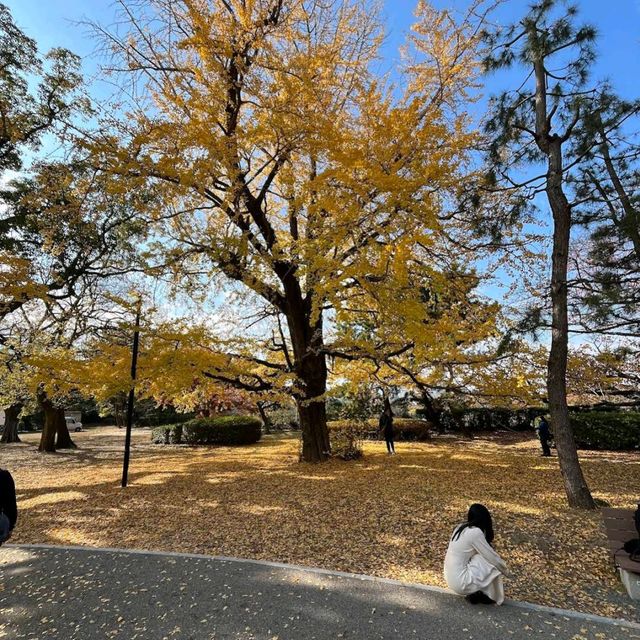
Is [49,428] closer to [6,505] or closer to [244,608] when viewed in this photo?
[6,505]

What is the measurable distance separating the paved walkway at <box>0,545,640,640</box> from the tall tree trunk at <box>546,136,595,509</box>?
11.0 feet

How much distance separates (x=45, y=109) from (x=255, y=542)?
9.69m

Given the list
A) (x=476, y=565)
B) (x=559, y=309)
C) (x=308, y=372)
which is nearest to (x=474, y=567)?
(x=476, y=565)

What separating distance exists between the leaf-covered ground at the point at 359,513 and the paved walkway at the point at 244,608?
0.43 meters

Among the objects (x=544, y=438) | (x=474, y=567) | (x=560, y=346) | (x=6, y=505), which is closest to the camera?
(x=474, y=567)

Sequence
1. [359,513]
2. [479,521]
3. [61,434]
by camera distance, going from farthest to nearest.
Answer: [61,434] → [359,513] → [479,521]

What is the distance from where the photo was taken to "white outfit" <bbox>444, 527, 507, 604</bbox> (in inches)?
131

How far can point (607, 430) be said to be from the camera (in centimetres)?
1274

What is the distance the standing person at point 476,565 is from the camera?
131 inches

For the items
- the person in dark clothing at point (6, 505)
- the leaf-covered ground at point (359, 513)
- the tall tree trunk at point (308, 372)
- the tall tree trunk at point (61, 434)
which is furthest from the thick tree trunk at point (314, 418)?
the tall tree trunk at point (61, 434)

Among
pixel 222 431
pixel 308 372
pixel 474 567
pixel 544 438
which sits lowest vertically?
pixel 474 567

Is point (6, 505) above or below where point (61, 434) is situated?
above

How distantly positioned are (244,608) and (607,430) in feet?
44.3

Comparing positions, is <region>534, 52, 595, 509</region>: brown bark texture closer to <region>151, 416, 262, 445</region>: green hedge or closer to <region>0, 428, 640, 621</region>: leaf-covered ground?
<region>0, 428, 640, 621</region>: leaf-covered ground
